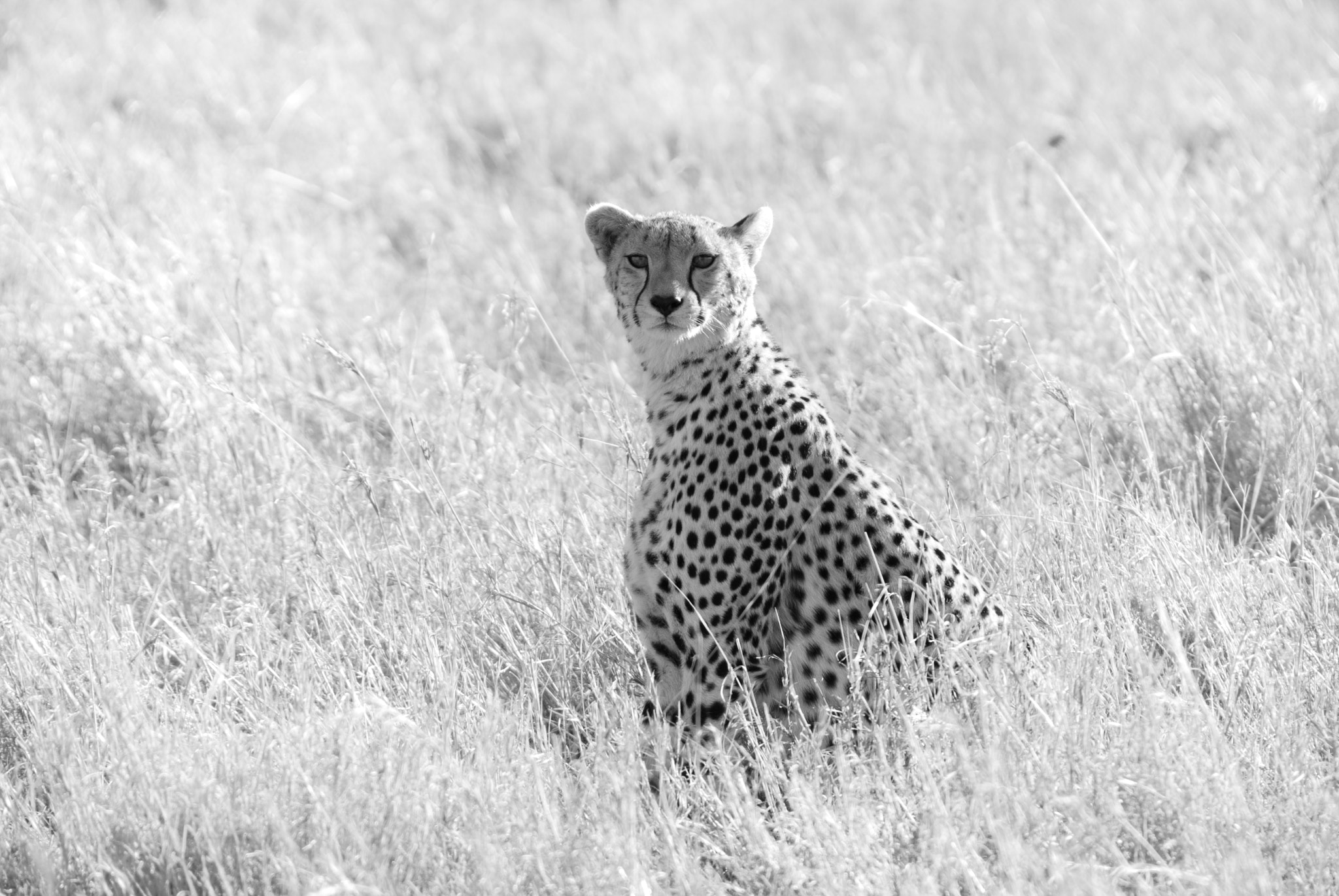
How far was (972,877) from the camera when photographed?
253 centimetres

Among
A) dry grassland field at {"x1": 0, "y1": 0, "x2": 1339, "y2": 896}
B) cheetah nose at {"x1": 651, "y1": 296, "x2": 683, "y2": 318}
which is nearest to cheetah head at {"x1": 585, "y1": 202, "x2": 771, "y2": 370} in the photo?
cheetah nose at {"x1": 651, "y1": 296, "x2": 683, "y2": 318}

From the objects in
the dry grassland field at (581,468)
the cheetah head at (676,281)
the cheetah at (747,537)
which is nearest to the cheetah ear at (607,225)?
the cheetah head at (676,281)

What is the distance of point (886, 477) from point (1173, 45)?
574cm

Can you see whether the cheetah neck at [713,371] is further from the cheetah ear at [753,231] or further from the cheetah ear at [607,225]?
the cheetah ear at [607,225]

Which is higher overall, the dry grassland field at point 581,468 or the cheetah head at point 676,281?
the cheetah head at point 676,281

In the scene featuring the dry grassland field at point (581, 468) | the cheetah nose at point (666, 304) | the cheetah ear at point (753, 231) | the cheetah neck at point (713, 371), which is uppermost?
the cheetah ear at point (753, 231)

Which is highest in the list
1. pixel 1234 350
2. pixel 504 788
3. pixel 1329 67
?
pixel 1329 67

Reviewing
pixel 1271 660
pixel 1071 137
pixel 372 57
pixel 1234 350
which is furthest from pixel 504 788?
pixel 372 57

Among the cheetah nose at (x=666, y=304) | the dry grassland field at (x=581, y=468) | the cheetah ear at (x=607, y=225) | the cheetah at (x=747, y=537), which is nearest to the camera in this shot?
the dry grassland field at (x=581, y=468)

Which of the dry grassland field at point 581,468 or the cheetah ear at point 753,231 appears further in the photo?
the cheetah ear at point 753,231

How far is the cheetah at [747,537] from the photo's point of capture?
10.2 feet

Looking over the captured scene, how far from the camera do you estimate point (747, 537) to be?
3.18m

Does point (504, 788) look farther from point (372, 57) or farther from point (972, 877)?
point (372, 57)

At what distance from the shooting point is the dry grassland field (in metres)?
2.74
